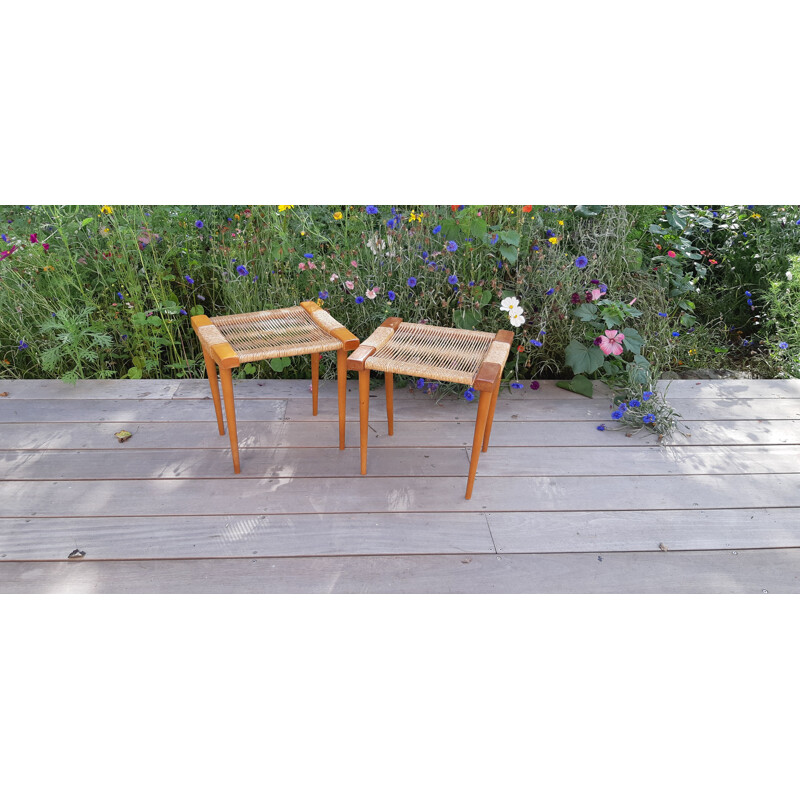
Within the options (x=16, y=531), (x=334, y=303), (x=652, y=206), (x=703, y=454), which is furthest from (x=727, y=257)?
(x=16, y=531)

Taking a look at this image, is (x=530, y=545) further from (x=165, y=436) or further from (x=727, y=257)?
(x=727, y=257)

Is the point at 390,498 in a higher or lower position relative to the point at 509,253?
lower

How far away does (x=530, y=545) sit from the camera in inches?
69.5

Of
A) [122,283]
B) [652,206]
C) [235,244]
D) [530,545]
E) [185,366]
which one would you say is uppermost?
[652,206]

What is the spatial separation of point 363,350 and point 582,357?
1.16 m

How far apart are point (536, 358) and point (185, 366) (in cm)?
179

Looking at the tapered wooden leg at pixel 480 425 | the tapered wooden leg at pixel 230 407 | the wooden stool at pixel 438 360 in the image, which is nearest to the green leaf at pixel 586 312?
the wooden stool at pixel 438 360

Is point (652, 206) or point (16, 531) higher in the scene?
point (652, 206)

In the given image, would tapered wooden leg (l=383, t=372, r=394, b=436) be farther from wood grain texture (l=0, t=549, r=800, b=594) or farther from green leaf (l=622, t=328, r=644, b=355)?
green leaf (l=622, t=328, r=644, b=355)

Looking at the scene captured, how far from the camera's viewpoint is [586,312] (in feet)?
8.36

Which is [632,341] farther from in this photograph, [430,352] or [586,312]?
[430,352]

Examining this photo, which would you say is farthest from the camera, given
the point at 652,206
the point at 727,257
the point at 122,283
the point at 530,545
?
the point at 727,257

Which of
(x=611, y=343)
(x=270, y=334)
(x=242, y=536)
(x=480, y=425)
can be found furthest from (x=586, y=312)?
(x=242, y=536)

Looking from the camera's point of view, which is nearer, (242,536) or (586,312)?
(242,536)
